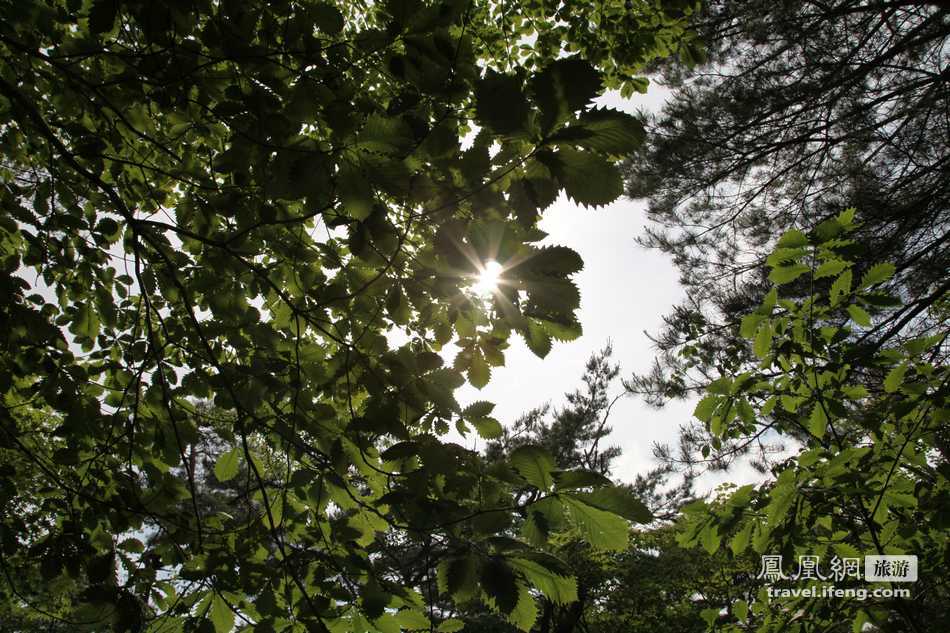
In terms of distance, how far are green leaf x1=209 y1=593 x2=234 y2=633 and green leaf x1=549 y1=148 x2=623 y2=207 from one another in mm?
1693

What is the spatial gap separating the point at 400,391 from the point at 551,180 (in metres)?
0.81

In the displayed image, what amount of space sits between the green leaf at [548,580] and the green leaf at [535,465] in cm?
16

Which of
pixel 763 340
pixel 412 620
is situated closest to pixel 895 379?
pixel 763 340

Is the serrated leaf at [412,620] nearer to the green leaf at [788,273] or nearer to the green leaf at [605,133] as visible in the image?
the green leaf at [605,133]

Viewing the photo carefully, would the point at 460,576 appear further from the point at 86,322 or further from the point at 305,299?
the point at 86,322

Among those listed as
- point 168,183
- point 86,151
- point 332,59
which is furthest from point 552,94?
point 168,183

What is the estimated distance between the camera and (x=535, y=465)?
3.02ft

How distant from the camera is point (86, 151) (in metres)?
1.66

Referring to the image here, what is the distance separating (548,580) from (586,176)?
0.77m

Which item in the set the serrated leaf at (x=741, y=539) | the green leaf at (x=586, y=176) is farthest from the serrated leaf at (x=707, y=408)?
the green leaf at (x=586, y=176)

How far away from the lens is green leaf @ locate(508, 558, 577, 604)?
3.02 ft

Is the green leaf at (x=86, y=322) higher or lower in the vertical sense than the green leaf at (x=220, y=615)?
higher

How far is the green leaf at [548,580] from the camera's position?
0.92 meters

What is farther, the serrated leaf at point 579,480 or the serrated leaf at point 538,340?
the serrated leaf at point 538,340
